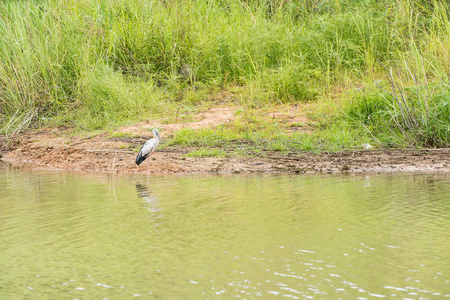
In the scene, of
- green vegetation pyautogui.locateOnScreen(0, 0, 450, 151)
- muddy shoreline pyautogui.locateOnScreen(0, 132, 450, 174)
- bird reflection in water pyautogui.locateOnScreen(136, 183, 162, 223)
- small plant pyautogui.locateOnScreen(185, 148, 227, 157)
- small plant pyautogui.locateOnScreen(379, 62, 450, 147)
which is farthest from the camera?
green vegetation pyautogui.locateOnScreen(0, 0, 450, 151)

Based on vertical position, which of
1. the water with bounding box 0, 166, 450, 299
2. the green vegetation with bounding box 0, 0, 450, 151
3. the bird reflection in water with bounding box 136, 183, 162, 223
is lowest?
the water with bounding box 0, 166, 450, 299

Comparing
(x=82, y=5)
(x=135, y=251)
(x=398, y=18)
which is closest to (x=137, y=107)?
(x=82, y=5)

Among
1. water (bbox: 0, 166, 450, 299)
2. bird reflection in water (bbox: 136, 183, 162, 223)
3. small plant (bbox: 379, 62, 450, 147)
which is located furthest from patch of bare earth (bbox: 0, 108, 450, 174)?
bird reflection in water (bbox: 136, 183, 162, 223)

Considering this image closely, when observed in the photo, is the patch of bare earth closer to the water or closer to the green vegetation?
the green vegetation

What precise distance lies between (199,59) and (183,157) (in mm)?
3515

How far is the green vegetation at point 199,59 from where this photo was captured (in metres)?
9.38

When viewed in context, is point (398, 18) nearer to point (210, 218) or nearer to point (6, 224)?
point (210, 218)

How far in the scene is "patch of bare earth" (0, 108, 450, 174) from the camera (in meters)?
7.13

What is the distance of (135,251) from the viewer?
3852 mm

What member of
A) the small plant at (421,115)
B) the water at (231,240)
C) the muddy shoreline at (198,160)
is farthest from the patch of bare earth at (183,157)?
the water at (231,240)

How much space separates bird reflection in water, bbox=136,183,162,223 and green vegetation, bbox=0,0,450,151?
2373mm

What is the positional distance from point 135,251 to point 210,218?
3.14 ft

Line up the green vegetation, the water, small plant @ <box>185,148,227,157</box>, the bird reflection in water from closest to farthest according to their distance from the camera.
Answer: the water
the bird reflection in water
small plant @ <box>185,148,227,157</box>
the green vegetation

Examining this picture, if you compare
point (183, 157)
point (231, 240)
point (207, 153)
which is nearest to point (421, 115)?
point (207, 153)
